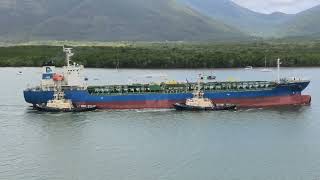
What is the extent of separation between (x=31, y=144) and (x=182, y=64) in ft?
215

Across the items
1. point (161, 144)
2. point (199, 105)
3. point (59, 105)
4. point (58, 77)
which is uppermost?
point (58, 77)

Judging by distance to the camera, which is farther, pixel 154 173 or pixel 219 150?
pixel 219 150

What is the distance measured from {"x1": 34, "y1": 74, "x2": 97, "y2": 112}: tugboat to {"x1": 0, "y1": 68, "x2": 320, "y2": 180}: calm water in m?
1.05

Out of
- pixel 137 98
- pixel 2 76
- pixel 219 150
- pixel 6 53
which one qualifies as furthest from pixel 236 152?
pixel 6 53

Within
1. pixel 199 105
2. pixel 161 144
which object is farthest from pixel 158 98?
pixel 161 144

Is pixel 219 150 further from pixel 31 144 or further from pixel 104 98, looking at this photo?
pixel 104 98

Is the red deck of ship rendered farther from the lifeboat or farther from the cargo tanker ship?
the lifeboat

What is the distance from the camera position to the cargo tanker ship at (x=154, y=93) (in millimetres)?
55719

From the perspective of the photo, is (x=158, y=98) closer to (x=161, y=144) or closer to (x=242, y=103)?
(x=242, y=103)

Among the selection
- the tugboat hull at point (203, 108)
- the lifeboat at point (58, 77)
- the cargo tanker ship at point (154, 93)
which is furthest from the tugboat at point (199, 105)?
the lifeboat at point (58, 77)

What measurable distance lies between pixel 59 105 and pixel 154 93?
8.49 metres

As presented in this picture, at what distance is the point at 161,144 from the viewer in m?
41.6

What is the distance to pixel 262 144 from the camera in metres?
41.5

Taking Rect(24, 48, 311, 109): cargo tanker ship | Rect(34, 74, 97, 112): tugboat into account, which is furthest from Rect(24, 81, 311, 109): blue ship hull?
Rect(34, 74, 97, 112): tugboat
